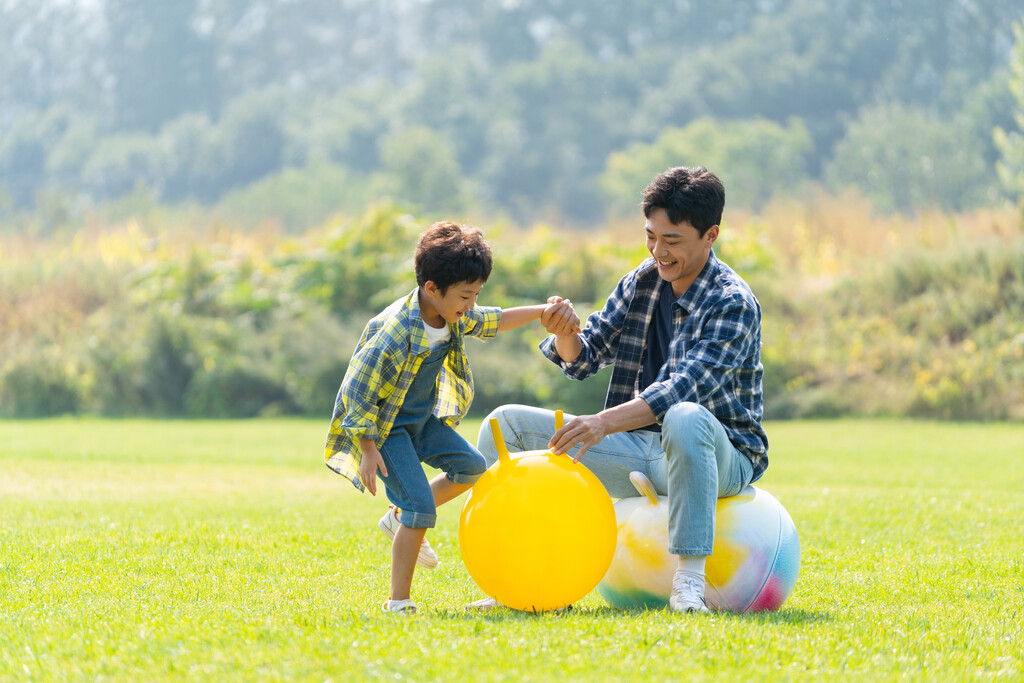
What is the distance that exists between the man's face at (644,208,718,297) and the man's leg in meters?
0.75

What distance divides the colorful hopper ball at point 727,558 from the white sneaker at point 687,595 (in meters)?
0.14

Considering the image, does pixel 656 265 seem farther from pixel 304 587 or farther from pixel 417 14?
pixel 417 14

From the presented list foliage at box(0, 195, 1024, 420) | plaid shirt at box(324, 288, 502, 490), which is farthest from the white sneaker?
foliage at box(0, 195, 1024, 420)

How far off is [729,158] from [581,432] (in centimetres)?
5217

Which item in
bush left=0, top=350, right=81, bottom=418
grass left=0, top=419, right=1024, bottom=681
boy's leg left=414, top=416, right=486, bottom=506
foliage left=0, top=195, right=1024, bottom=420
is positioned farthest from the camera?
bush left=0, top=350, right=81, bottom=418

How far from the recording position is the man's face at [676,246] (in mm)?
4906

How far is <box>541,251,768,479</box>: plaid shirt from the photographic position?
4676mm

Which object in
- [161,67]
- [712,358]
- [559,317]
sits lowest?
[712,358]

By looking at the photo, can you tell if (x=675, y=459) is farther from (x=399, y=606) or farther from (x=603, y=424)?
(x=399, y=606)

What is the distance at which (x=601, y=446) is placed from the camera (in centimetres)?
501

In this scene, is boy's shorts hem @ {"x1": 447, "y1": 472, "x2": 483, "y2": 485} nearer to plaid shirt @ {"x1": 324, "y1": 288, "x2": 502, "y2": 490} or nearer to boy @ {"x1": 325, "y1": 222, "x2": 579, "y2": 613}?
boy @ {"x1": 325, "y1": 222, "x2": 579, "y2": 613}

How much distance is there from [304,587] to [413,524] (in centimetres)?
88

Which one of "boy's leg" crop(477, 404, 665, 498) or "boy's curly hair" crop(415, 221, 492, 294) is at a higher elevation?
"boy's curly hair" crop(415, 221, 492, 294)

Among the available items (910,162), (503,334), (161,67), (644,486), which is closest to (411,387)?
(644,486)
